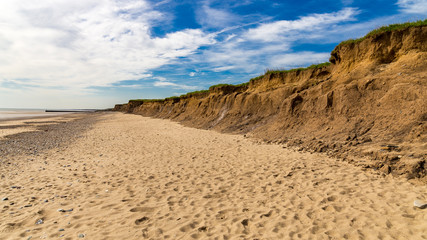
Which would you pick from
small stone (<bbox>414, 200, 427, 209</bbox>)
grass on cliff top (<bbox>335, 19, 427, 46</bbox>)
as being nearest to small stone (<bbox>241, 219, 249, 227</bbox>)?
small stone (<bbox>414, 200, 427, 209</bbox>)

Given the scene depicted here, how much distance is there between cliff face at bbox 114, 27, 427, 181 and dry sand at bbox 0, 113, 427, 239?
1.18m

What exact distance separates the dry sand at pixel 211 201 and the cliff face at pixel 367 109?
1180 millimetres

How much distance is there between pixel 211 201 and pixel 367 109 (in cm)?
844

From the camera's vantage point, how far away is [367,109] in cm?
938

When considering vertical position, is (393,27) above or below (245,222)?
above

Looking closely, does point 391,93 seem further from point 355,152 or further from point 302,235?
point 302,235

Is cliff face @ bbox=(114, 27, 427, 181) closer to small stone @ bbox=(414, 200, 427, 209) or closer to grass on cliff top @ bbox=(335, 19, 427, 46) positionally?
grass on cliff top @ bbox=(335, 19, 427, 46)

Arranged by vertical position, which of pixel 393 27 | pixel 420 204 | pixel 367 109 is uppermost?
pixel 393 27

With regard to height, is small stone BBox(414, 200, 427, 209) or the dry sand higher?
small stone BBox(414, 200, 427, 209)

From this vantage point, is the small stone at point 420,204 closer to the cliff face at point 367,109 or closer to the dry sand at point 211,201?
the dry sand at point 211,201

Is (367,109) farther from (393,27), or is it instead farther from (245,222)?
(245,222)

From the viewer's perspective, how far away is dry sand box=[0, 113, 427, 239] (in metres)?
3.79

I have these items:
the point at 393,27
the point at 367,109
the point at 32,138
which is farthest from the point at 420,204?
the point at 32,138

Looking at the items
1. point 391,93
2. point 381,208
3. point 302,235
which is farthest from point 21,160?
point 391,93
